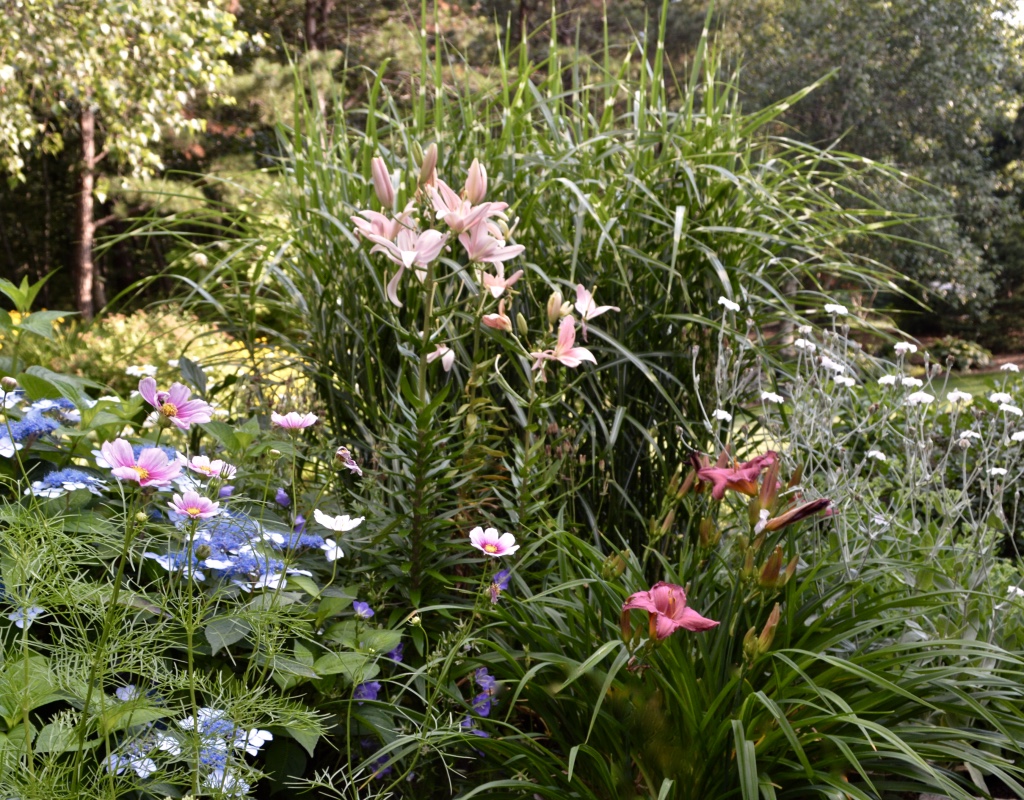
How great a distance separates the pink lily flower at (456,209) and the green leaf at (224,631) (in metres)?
0.72

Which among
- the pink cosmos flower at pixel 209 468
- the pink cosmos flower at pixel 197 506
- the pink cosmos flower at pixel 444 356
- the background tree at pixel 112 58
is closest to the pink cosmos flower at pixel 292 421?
the pink cosmos flower at pixel 209 468

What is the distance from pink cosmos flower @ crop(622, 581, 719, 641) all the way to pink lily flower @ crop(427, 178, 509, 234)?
26.2 inches

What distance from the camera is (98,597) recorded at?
116cm

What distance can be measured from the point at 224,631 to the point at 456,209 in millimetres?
779

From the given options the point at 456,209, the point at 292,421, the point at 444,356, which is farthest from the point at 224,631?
the point at 456,209

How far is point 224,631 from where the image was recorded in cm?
133

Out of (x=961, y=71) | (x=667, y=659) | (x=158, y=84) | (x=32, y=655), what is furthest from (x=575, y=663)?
(x=961, y=71)

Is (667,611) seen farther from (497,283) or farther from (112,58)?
(112,58)

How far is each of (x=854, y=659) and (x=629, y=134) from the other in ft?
4.82

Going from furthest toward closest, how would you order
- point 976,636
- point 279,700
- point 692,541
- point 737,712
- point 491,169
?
point 491,169 → point 692,541 → point 976,636 → point 737,712 → point 279,700

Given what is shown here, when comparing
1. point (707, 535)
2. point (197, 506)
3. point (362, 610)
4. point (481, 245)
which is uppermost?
point (481, 245)

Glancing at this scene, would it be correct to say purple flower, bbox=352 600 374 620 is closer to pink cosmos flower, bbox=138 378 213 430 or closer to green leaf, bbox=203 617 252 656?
green leaf, bbox=203 617 252 656

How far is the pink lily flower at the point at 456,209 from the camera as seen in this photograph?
4.78ft

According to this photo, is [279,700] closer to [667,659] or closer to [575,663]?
[575,663]
